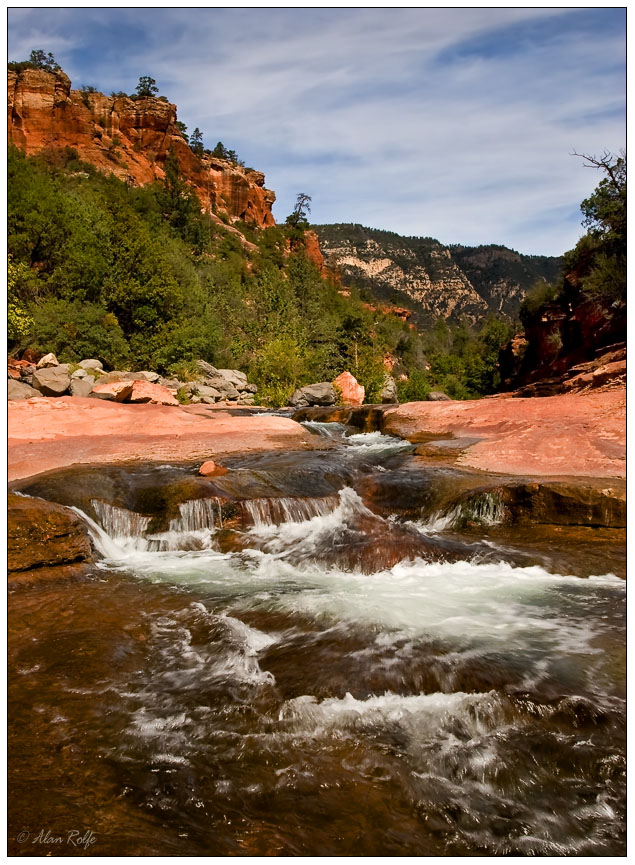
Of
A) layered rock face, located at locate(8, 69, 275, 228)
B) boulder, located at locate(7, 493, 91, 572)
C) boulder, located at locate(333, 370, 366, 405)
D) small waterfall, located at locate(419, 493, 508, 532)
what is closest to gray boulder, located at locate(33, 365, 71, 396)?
boulder, located at locate(7, 493, 91, 572)

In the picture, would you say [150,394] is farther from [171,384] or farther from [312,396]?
[312,396]

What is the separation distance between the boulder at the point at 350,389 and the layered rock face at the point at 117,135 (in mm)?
55317

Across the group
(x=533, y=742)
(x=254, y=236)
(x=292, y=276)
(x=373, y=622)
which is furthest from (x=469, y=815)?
(x=254, y=236)

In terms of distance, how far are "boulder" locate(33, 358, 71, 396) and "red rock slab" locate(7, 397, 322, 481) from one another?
8.27 feet

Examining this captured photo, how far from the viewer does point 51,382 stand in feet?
66.0

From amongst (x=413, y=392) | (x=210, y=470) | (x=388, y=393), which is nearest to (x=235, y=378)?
(x=388, y=393)

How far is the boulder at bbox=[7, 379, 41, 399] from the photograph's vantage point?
18688 millimetres

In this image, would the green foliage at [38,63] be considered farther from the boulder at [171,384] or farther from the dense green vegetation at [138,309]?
the boulder at [171,384]

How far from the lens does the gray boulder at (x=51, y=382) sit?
65.5ft

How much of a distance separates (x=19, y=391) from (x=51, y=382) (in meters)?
1.31

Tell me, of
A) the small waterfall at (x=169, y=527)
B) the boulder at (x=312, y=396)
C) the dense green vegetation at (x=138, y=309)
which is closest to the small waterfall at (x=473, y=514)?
the small waterfall at (x=169, y=527)

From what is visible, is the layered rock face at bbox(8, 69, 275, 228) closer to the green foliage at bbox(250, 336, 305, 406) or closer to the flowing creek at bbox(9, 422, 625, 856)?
the green foliage at bbox(250, 336, 305, 406)

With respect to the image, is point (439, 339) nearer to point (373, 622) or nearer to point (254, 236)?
point (254, 236)

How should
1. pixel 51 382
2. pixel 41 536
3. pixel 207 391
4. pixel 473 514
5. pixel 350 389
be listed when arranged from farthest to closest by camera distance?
pixel 350 389, pixel 207 391, pixel 51 382, pixel 473 514, pixel 41 536
